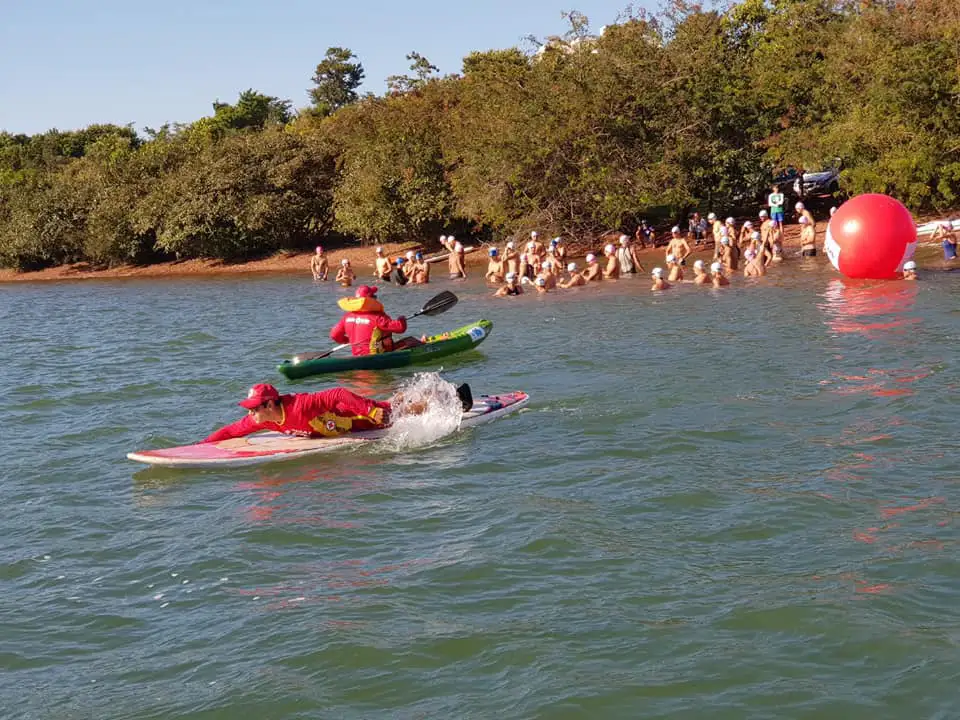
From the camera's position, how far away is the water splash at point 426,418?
41.9 feet

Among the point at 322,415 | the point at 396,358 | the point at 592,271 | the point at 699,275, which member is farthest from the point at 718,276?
the point at 322,415

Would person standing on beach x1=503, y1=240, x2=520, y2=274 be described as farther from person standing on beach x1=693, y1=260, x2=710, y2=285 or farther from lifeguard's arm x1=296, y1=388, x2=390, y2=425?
lifeguard's arm x1=296, y1=388, x2=390, y2=425

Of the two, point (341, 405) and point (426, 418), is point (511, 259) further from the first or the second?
point (341, 405)

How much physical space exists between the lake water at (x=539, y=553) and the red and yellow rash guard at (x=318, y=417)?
348 millimetres

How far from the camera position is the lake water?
7316 millimetres

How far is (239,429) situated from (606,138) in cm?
2337

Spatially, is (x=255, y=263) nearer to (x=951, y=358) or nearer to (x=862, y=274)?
(x=862, y=274)

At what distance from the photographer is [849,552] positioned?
29.3 ft

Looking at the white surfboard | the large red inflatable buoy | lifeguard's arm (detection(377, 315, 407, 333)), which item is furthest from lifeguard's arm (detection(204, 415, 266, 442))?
the large red inflatable buoy

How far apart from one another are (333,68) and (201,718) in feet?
230

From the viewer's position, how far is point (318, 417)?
1235 cm

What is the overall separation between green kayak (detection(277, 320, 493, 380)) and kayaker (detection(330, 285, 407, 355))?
0.50ft

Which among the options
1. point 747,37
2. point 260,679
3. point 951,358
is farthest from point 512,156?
point 260,679

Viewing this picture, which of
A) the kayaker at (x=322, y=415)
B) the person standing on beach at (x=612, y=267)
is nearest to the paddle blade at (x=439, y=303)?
the kayaker at (x=322, y=415)
